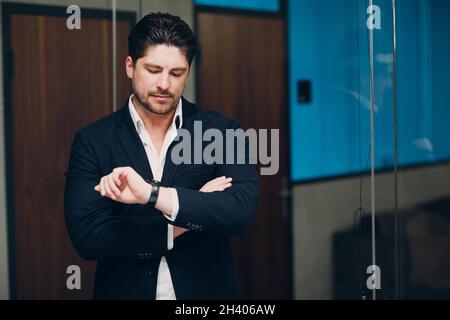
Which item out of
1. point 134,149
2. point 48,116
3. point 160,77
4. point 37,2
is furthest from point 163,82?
point 37,2

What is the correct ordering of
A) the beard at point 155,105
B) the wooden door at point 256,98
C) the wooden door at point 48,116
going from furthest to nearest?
the wooden door at point 256,98 < the wooden door at point 48,116 < the beard at point 155,105

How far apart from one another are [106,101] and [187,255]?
771mm

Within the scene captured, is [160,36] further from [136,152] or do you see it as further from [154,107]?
[136,152]

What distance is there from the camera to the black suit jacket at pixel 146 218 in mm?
2305

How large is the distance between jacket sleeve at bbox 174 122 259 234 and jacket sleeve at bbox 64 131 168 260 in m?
0.14

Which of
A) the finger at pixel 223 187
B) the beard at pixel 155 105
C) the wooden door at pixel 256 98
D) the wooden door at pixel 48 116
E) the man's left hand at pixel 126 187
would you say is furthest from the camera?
the wooden door at pixel 256 98

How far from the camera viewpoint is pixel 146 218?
2371 mm

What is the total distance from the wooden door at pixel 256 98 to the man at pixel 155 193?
0.48 m

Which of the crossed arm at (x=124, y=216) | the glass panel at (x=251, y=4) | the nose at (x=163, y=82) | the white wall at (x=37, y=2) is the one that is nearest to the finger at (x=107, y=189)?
the crossed arm at (x=124, y=216)

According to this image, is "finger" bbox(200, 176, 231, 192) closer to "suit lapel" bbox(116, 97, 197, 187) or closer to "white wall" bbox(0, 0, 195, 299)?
"suit lapel" bbox(116, 97, 197, 187)

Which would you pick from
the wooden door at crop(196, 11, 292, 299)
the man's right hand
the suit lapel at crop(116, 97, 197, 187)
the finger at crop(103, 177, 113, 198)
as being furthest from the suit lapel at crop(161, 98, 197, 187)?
the wooden door at crop(196, 11, 292, 299)

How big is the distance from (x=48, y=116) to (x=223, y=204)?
A: 91 centimetres

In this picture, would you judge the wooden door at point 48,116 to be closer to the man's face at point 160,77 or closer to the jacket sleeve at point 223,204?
the man's face at point 160,77

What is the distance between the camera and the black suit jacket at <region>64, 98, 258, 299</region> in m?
2.30
